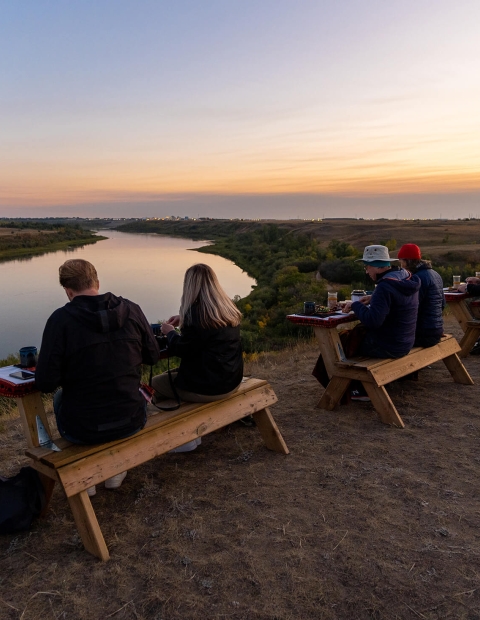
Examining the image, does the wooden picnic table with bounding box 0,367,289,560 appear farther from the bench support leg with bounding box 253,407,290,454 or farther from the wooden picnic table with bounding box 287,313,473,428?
the wooden picnic table with bounding box 287,313,473,428

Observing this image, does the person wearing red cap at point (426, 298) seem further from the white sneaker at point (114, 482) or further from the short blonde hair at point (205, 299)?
the white sneaker at point (114, 482)

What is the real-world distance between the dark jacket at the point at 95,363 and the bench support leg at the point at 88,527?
1.06ft

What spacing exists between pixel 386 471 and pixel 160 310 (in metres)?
22.1

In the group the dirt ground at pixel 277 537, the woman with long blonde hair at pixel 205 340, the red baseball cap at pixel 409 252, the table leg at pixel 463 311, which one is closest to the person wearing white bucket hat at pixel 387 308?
the red baseball cap at pixel 409 252

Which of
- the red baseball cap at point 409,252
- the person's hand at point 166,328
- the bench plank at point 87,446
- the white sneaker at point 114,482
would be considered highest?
the red baseball cap at point 409,252

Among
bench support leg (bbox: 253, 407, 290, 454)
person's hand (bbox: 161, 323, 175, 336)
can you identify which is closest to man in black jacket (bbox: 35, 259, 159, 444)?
person's hand (bbox: 161, 323, 175, 336)

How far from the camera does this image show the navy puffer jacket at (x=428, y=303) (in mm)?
5082

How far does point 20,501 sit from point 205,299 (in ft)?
5.57

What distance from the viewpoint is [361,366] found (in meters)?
4.50

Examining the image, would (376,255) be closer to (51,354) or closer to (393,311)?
(393,311)

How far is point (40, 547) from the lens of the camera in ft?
9.61

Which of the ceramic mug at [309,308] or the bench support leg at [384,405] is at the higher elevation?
the ceramic mug at [309,308]

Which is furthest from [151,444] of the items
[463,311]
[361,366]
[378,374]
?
[463,311]

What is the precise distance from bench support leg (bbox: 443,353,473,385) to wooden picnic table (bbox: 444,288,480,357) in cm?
100
